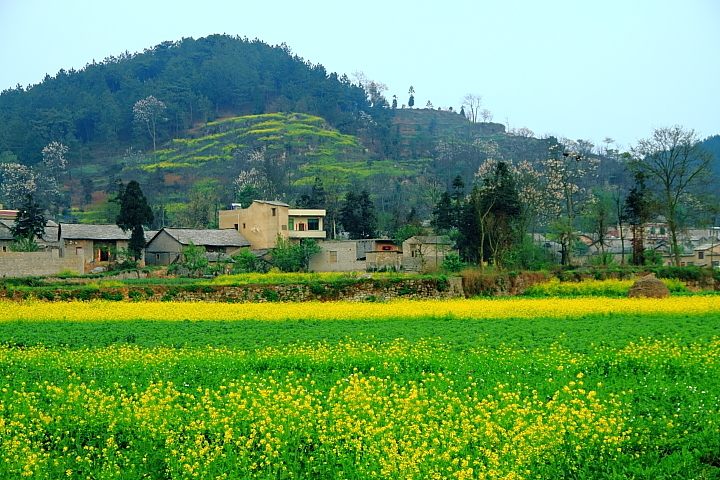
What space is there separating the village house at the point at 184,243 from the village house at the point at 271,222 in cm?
158

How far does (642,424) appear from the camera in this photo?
905 centimetres

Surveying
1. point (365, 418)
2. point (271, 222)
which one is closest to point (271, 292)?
point (365, 418)

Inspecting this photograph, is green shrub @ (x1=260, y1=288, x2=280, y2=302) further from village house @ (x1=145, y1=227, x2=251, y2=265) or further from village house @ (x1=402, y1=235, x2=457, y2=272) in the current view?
village house @ (x1=402, y1=235, x2=457, y2=272)

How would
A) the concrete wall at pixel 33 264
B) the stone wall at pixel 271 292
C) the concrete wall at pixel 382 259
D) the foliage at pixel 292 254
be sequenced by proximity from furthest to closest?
the concrete wall at pixel 382 259 < the foliage at pixel 292 254 < the concrete wall at pixel 33 264 < the stone wall at pixel 271 292

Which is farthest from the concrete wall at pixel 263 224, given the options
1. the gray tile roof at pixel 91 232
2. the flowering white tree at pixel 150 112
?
the flowering white tree at pixel 150 112

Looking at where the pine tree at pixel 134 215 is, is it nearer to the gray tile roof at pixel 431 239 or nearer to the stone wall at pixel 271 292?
the stone wall at pixel 271 292

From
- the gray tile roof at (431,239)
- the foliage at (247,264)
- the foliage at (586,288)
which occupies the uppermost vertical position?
the gray tile roof at (431,239)

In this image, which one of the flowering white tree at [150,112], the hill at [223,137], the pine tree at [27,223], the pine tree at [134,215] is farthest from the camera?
the flowering white tree at [150,112]

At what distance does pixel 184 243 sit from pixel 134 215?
4244 millimetres

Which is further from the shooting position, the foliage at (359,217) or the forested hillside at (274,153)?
the foliage at (359,217)

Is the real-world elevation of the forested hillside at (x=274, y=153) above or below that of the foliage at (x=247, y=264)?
above

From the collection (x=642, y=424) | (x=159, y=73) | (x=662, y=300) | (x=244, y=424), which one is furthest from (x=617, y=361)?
(x=159, y=73)

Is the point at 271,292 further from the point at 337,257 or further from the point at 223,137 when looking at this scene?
the point at 223,137

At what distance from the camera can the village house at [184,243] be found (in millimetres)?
49562
